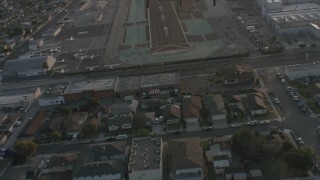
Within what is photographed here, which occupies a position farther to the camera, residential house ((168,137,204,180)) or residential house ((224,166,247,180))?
residential house ((168,137,204,180))

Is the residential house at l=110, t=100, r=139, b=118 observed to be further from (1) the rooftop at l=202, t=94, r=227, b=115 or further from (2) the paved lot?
(2) the paved lot

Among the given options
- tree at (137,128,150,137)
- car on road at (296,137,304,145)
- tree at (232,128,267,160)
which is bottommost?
tree at (137,128,150,137)

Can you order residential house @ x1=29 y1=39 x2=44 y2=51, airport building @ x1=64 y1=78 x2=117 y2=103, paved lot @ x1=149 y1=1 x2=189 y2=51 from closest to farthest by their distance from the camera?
airport building @ x1=64 y1=78 x2=117 y2=103
paved lot @ x1=149 y1=1 x2=189 y2=51
residential house @ x1=29 y1=39 x2=44 y2=51

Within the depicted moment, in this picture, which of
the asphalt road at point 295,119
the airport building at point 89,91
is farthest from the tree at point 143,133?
the asphalt road at point 295,119

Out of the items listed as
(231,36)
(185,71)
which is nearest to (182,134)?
(185,71)

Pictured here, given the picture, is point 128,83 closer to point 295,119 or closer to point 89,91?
point 89,91

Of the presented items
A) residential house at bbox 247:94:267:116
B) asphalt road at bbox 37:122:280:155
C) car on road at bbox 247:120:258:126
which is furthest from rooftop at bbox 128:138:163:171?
residential house at bbox 247:94:267:116
